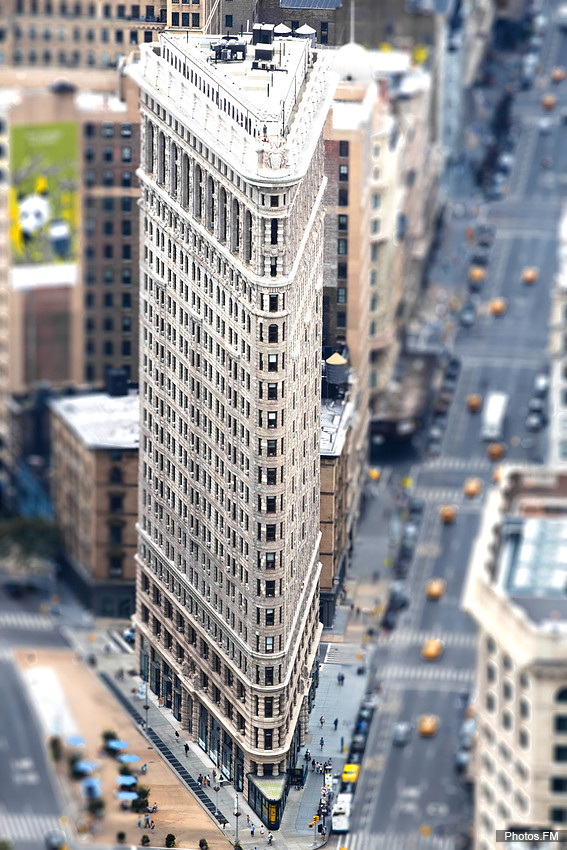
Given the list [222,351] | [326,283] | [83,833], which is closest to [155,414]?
[222,351]

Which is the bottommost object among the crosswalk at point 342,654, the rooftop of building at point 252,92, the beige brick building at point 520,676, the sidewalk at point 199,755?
the sidewalk at point 199,755

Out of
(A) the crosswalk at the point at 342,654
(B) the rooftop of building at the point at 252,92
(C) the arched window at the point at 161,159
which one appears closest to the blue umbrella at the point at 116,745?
(A) the crosswalk at the point at 342,654

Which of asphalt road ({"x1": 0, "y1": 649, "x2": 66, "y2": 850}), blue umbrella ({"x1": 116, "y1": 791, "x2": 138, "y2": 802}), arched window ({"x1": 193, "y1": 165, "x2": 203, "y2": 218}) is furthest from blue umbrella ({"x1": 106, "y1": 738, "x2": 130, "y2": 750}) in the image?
arched window ({"x1": 193, "y1": 165, "x2": 203, "y2": 218})

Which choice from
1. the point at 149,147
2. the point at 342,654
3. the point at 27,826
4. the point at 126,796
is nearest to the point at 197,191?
the point at 149,147

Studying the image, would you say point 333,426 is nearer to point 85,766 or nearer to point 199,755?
point 199,755

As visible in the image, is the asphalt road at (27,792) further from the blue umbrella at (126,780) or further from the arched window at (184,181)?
the arched window at (184,181)

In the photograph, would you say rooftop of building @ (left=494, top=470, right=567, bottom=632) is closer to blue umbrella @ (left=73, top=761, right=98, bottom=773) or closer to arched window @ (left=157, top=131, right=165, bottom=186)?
blue umbrella @ (left=73, top=761, right=98, bottom=773)
